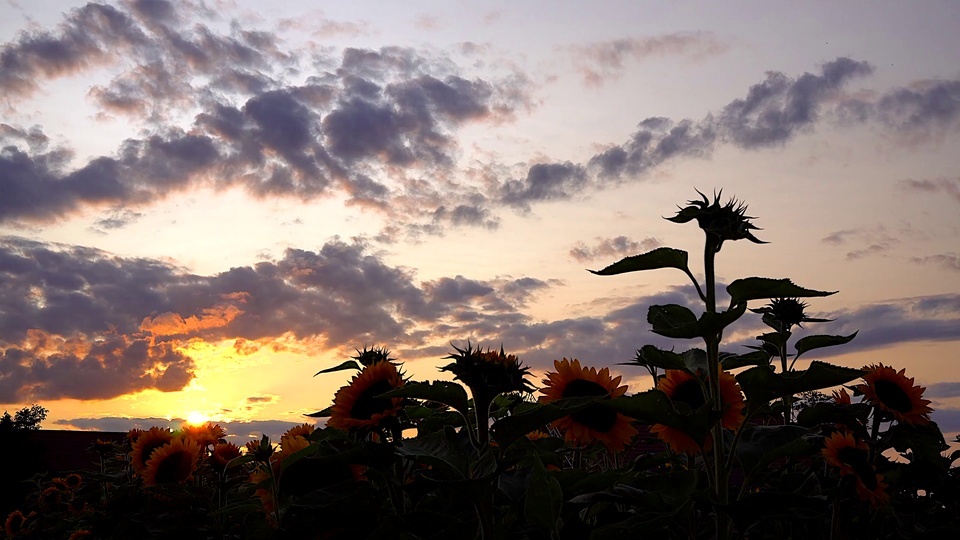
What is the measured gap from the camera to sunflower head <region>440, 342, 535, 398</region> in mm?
2650

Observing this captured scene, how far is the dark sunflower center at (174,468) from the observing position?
16.3ft

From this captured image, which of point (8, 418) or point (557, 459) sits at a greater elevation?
point (8, 418)

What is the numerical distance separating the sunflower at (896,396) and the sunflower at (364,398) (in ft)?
7.84

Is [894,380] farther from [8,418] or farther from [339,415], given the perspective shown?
[8,418]

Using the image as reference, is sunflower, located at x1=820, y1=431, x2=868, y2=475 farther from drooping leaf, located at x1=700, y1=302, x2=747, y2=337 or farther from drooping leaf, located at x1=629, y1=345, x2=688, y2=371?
drooping leaf, located at x1=700, y1=302, x2=747, y2=337

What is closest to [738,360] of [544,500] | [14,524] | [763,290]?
[763,290]

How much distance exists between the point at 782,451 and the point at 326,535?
5.46ft

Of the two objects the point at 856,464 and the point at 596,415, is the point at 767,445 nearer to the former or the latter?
the point at 596,415

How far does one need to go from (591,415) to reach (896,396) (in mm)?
1831

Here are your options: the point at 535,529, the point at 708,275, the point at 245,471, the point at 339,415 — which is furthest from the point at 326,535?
the point at 245,471

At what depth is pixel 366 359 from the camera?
3725mm

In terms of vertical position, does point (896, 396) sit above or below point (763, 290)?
below

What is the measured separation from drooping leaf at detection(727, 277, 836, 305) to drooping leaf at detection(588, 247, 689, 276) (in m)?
0.16

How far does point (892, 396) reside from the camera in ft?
13.3
